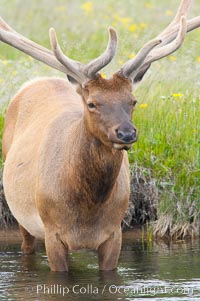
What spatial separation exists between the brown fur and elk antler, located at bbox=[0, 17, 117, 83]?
0.35 feet

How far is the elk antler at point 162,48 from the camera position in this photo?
7805 millimetres

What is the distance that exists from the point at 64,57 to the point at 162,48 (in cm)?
84

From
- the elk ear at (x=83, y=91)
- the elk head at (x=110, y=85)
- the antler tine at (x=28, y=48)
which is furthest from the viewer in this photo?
the antler tine at (x=28, y=48)

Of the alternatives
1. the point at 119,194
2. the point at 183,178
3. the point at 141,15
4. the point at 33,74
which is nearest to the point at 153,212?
the point at 183,178

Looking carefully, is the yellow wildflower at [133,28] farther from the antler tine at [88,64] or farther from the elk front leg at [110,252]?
the antler tine at [88,64]

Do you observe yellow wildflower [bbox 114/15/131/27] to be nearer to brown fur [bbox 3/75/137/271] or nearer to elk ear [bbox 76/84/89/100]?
brown fur [bbox 3/75/137/271]

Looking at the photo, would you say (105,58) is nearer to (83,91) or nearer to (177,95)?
(83,91)

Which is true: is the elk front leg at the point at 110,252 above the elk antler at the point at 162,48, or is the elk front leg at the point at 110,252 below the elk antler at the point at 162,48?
below

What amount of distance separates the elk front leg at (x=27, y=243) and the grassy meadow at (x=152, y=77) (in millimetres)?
1176

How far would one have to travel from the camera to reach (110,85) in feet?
25.3

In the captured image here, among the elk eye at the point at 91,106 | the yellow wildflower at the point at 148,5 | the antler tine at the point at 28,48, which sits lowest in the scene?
the yellow wildflower at the point at 148,5

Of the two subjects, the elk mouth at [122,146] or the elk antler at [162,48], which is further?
the elk antler at [162,48]

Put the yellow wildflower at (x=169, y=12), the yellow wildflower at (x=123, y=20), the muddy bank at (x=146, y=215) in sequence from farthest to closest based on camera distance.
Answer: the yellow wildflower at (x=169, y=12) → the yellow wildflower at (x=123, y=20) → the muddy bank at (x=146, y=215)

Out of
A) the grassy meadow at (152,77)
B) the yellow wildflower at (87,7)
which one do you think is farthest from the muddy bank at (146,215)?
the yellow wildflower at (87,7)
